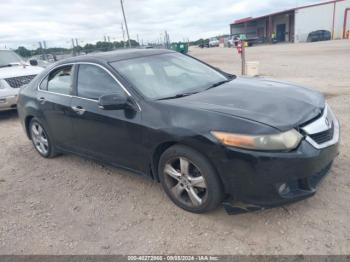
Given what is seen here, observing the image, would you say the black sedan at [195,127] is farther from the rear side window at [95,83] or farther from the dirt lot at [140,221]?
the dirt lot at [140,221]

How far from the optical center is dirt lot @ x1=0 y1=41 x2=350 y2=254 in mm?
2752

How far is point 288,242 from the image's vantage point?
Answer: 269cm

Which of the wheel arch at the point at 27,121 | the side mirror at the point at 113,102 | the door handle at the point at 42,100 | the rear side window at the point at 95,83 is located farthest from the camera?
the wheel arch at the point at 27,121

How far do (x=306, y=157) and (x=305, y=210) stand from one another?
2.38 feet

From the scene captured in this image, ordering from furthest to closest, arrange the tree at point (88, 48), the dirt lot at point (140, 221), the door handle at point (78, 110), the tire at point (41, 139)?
the tree at point (88, 48) → the tire at point (41, 139) → the door handle at point (78, 110) → the dirt lot at point (140, 221)

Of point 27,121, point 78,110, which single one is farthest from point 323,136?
point 27,121

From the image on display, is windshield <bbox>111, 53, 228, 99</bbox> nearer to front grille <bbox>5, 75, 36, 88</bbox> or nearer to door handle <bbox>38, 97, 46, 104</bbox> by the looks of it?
door handle <bbox>38, 97, 46, 104</bbox>

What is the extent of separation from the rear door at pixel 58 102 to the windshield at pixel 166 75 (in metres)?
0.88

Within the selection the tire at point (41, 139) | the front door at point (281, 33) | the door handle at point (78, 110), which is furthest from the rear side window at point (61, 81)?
the front door at point (281, 33)

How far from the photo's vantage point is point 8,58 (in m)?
9.41

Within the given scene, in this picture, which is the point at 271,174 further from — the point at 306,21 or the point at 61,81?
the point at 306,21

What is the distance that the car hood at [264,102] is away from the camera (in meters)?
2.78

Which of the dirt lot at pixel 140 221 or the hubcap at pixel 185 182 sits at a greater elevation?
the hubcap at pixel 185 182

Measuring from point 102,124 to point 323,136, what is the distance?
2314 millimetres
